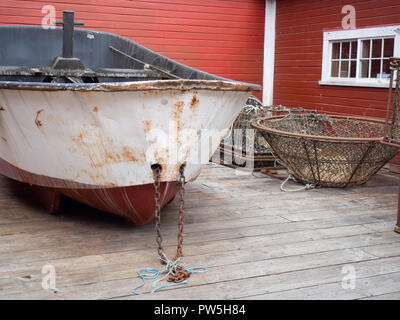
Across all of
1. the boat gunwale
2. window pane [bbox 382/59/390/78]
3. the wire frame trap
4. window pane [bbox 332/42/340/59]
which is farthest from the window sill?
the boat gunwale

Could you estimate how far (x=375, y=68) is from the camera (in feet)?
20.7

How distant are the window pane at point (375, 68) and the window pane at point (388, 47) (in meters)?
0.15

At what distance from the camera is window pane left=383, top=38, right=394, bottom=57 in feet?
19.8

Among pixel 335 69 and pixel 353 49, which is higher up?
pixel 353 49

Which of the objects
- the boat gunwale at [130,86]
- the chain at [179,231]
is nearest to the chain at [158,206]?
the chain at [179,231]

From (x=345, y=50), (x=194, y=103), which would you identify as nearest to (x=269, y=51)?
(x=345, y=50)

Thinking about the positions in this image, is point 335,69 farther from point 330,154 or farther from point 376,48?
point 330,154

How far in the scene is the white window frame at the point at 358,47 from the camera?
587 cm

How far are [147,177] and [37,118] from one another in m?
0.76

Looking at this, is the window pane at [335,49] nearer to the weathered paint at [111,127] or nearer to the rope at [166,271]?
the weathered paint at [111,127]

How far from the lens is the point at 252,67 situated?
329 inches

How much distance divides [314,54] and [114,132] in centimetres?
532
